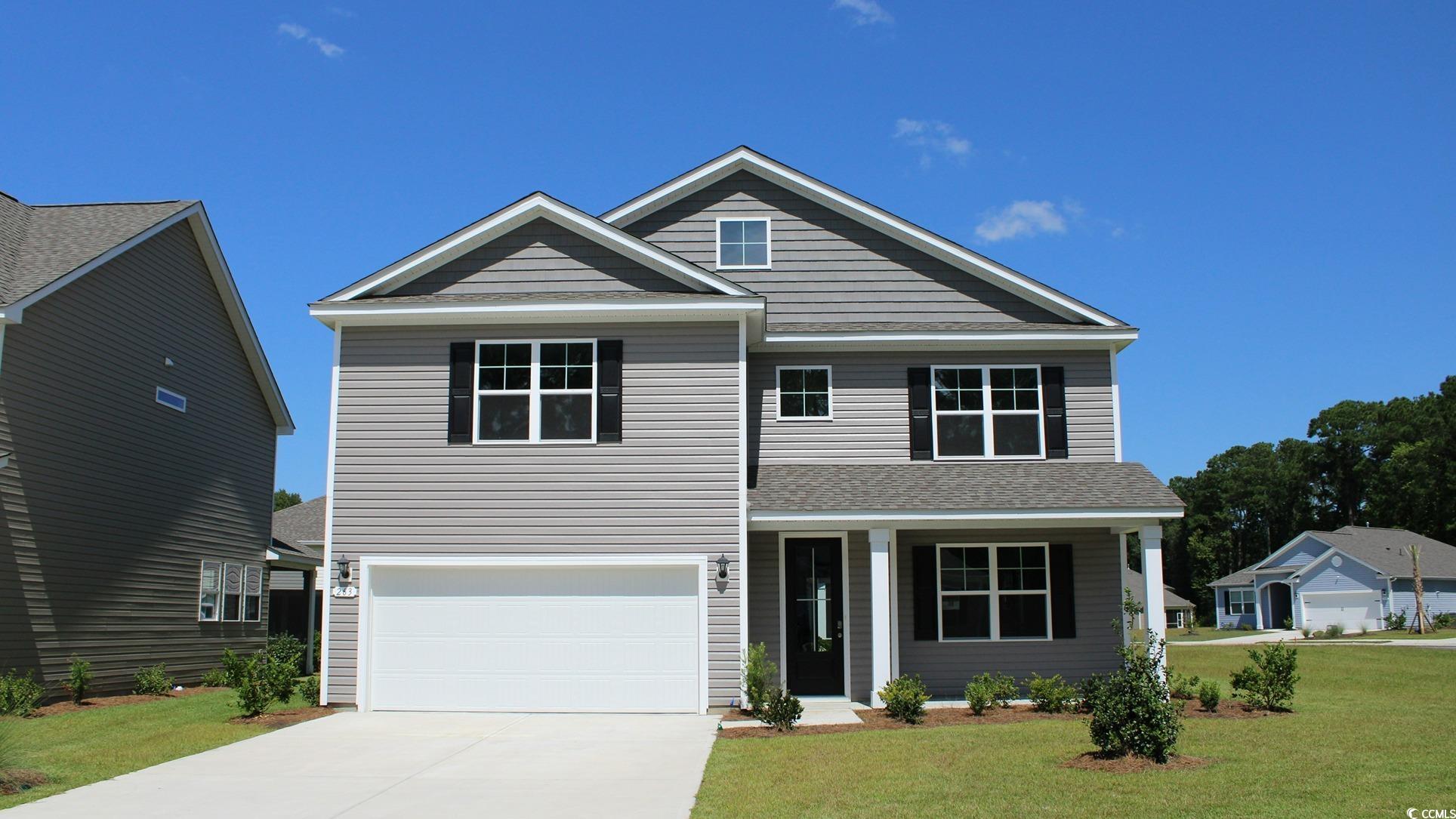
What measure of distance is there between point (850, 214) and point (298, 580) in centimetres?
1860

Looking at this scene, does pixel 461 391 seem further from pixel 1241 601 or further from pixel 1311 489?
pixel 1311 489

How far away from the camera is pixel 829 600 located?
1644 cm

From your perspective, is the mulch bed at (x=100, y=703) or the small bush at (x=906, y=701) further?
the mulch bed at (x=100, y=703)

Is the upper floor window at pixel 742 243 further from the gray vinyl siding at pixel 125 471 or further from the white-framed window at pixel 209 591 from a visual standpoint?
the white-framed window at pixel 209 591

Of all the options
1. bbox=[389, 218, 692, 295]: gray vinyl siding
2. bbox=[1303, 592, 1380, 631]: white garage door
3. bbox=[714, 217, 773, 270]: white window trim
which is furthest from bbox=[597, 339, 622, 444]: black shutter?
bbox=[1303, 592, 1380, 631]: white garage door

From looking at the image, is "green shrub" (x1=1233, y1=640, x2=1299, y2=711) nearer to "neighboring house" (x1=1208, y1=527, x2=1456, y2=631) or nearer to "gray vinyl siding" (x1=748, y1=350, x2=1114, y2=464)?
"gray vinyl siding" (x1=748, y1=350, x2=1114, y2=464)

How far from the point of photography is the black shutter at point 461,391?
1537 centimetres

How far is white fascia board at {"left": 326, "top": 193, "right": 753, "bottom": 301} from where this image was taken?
51.3 ft

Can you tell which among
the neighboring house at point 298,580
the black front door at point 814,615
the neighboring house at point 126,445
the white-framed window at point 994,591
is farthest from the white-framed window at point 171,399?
the white-framed window at point 994,591

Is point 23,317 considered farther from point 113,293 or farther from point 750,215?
point 750,215

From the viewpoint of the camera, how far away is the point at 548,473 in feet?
50.1

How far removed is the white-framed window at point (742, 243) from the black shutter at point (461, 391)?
466 centimetres

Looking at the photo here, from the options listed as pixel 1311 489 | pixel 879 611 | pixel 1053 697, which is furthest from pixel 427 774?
pixel 1311 489

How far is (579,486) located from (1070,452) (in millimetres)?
7425
